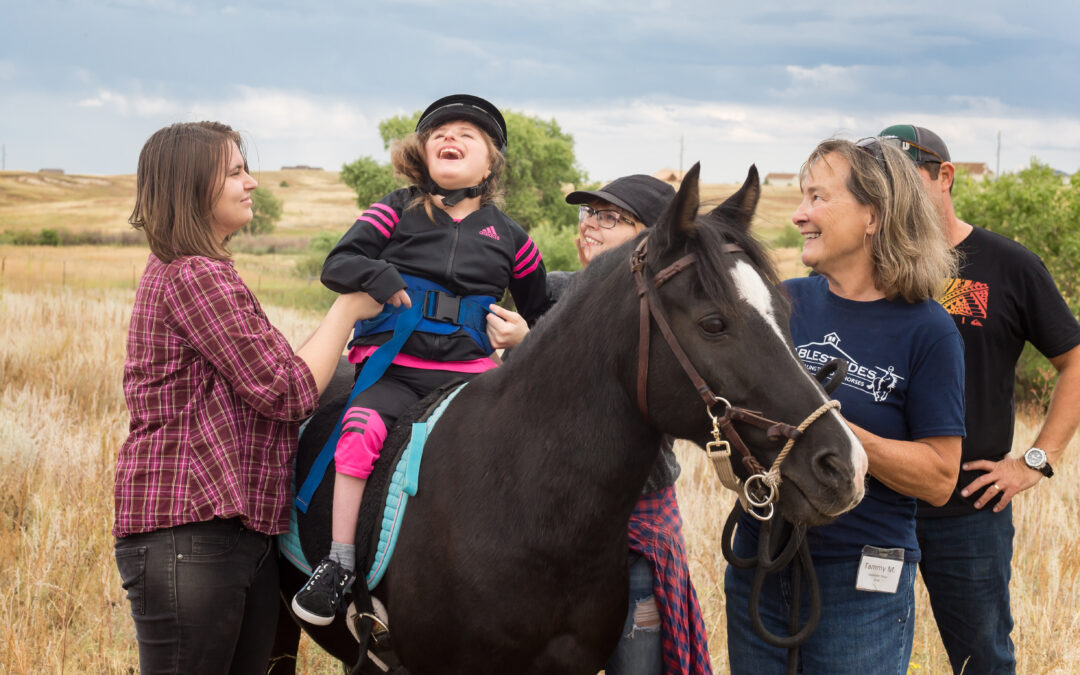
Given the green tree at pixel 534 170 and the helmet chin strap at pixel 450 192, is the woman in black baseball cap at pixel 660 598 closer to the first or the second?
the helmet chin strap at pixel 450 192

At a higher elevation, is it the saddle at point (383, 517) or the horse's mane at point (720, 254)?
the horse's mane at point (720, 254)

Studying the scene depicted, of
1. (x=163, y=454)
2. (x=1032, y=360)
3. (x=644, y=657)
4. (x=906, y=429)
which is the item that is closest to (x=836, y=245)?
(x=906, y=429)

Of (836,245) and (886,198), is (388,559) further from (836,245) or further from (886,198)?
(886,198)

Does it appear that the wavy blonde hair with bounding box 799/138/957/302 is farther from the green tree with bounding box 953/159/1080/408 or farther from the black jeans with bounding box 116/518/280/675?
the green tree with bounding box 953/159/1080/408

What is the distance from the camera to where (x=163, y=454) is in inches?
97.7

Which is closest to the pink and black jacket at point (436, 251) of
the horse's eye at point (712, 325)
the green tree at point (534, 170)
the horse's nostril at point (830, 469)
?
the horse's eye at point (712, 325)

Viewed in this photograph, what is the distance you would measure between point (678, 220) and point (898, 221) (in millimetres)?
963

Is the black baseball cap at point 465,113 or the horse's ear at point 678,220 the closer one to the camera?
the horse's ear at point 678,220

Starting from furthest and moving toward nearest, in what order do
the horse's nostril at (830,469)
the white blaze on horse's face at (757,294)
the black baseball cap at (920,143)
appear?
the black baseball cap at (920,143)
the white blaze on horse's face at (757,294)
the horse's nostril at (830,469)

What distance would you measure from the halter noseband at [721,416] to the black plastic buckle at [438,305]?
0.96 m

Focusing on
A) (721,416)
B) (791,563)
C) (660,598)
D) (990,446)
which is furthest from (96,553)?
(990,446)

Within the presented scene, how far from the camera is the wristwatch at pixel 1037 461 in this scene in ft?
11.0

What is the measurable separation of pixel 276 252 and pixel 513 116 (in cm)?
1502

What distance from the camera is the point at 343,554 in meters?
2.77
